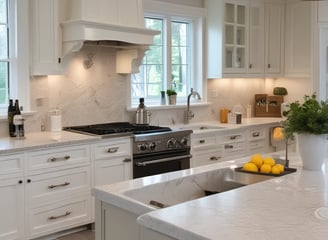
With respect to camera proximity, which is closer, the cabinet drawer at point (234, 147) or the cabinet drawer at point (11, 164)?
the cabinet drawer at point (11, 164)

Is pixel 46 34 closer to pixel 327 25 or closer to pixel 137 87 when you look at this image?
pixel 137 87

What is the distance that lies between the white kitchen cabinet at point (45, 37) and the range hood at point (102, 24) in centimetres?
12

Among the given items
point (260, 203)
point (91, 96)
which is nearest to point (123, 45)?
point (91, 96)

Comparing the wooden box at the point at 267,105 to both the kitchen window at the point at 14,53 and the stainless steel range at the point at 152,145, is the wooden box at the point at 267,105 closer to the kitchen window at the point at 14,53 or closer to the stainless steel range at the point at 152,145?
the stainless steel range at the point at 152,145

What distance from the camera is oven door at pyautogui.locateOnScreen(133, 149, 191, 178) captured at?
→ 422 cm

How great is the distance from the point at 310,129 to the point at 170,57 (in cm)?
335

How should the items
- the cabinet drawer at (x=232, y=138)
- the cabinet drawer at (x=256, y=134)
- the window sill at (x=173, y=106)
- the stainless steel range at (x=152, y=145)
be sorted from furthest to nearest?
the cabinet drawer at (x=256, y=134) → the cabinet drawer at (x=232, y=138) → the window sill at (x=173, y=106) → the stainless steel range at (x=152, y=145)

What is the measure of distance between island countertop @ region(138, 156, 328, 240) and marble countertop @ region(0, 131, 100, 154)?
6.73ft

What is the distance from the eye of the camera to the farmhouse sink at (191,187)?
209 cm

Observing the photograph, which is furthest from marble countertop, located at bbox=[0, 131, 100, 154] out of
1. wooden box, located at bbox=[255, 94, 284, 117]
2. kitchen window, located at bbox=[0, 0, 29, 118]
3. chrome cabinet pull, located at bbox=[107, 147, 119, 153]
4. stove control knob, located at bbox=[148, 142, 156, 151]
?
wooden box, located at bbox=[255, 94, 284, 117]

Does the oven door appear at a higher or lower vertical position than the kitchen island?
lower

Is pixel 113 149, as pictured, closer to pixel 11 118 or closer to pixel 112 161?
pixel 112 161

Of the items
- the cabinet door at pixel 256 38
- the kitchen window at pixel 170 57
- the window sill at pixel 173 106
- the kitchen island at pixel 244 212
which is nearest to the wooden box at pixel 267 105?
the cabinet door at pixel 256 38

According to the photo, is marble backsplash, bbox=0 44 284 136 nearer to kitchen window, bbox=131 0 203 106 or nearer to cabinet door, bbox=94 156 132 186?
kitchen window, bbox=131 0 203 106
